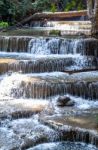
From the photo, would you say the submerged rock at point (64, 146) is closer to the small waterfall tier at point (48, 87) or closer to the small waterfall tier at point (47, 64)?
the small waterfall tier at point (48, 87)

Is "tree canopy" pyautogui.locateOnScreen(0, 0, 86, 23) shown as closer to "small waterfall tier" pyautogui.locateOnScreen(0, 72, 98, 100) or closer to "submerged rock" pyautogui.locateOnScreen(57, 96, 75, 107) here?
"small waterfall tier" pyautogui.locateOnScreen(0, 72, 98, 100)

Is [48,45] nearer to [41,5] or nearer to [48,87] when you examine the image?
[48,87]

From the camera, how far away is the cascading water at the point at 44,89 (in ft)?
29.8

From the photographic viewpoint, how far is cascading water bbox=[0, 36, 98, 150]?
29.8ft

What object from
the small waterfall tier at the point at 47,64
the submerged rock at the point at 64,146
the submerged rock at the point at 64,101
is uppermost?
the small waterfall tier at the point at 47,64

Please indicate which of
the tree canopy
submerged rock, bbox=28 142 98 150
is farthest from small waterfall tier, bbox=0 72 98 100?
the tree canopy

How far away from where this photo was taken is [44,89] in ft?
37.4

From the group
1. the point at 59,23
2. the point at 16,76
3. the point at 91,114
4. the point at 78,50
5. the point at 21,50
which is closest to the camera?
the point at 91,114

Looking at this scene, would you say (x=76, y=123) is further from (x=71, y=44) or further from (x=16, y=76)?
(x=71, y=44)

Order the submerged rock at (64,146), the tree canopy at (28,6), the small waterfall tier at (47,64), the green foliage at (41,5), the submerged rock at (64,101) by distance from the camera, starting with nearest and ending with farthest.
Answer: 1. the submerged rock at (64,146)
2. the submerged rock at (64,101)
3. the small waterfall tier at (47,64)
4. the tree canopy at (28,6)
5. the green foliage at (41,5)

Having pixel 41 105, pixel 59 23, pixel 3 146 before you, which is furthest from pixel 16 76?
pixel 59 23

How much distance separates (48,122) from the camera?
953cm

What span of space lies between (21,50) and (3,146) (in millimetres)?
7517

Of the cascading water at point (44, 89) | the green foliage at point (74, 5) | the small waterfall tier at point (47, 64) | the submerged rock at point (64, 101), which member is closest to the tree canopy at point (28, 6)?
the green foliage at point (74, 5)
